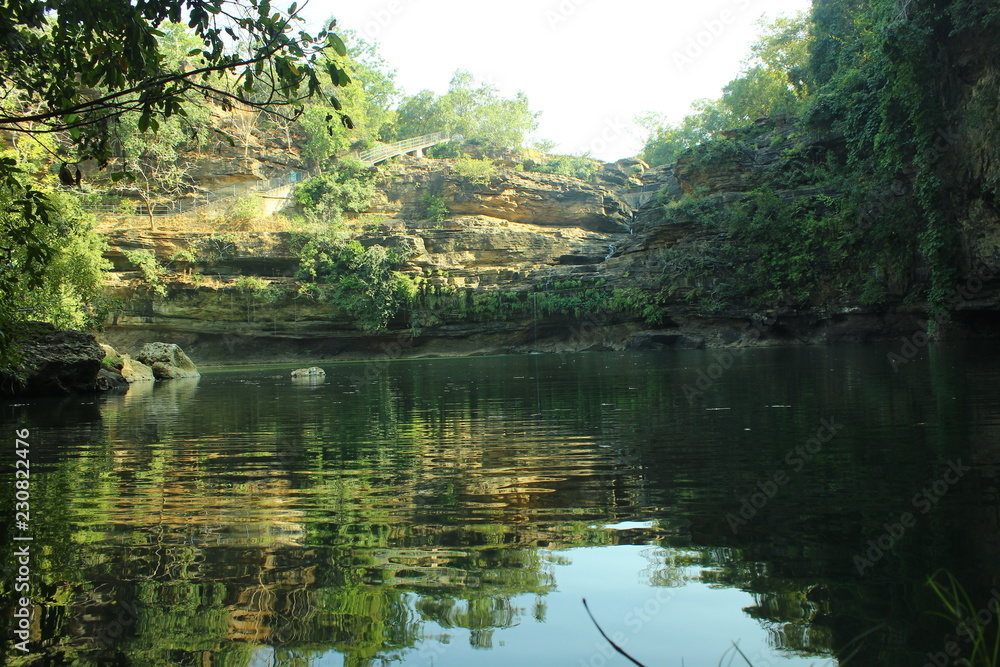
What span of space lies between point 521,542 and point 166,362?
2111 centimetres

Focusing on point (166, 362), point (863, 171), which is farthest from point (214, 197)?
point (863, 171)

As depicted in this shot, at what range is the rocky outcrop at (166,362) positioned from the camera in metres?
21.0

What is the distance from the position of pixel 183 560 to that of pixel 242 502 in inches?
45.3

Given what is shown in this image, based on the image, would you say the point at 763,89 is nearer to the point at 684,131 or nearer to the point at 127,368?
the point at 684,131

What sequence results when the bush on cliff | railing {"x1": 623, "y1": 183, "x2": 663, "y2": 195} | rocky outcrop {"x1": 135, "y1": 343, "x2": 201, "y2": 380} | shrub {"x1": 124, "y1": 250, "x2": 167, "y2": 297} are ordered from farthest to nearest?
railing {"x1": 623, "y1": 183, "x2": 663, "y2": 195} < the bush on cliff < shrub {"x1": 124, "y1": 250, "x2": 167, "y2": 297} < rocky outcrop {"x1": 135, "y1": 343, "x2": 201, "y2": 380}

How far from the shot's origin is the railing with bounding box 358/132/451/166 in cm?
4550

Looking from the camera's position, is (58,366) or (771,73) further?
(771,73)

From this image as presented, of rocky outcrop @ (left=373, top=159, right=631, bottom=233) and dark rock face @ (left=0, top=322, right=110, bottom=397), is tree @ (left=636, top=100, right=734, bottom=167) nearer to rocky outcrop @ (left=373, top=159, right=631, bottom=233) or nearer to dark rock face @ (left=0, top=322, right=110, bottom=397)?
rocky outcrop @ (left=373, top=159, right=631, bottom=233)

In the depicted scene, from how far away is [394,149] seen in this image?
4700 centimetres

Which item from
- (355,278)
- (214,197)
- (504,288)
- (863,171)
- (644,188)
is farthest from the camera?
(644,188)

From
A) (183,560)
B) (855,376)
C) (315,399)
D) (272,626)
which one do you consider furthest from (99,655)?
(855,376)

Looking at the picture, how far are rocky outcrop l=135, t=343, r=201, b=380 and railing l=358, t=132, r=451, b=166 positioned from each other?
78.8 feet

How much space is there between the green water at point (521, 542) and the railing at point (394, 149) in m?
40.4

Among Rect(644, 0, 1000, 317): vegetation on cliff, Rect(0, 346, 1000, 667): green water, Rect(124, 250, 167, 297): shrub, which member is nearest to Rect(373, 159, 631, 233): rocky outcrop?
Rect(644, 0, 1000, 317): vegetation on cliff
